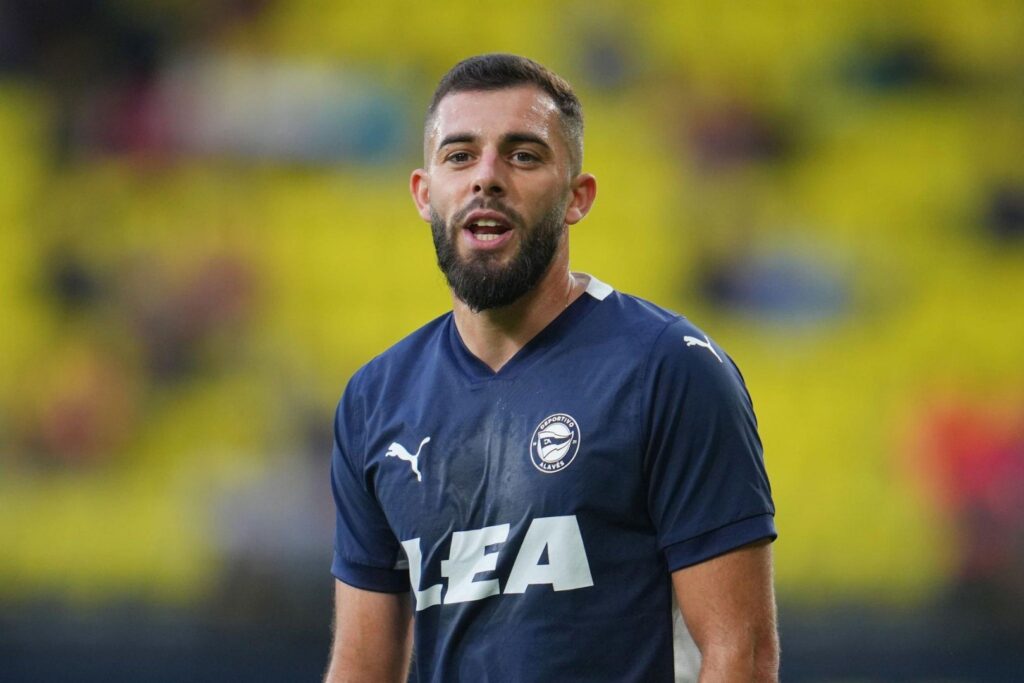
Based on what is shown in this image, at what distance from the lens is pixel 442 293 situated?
5965 millimetres

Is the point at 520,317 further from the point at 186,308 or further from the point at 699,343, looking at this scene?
the point at 186,308

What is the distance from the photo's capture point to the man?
2.00 meters

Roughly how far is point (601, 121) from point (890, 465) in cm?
183

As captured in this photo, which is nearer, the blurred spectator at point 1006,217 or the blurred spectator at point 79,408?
the blurred spectator at point 79,408

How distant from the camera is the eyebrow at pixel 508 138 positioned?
217cm

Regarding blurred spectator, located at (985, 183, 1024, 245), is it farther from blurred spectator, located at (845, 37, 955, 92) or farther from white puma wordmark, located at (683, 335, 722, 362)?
white puma wordmark, located at (683, 335, 722, 362)

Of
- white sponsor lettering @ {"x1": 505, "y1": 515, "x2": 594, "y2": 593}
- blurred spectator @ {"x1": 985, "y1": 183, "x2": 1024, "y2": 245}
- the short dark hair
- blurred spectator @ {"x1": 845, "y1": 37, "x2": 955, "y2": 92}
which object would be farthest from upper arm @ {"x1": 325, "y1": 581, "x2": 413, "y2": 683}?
blurred spectator @ {"x1": 845, "y1": 37, "x2": 955, "y2": 92}

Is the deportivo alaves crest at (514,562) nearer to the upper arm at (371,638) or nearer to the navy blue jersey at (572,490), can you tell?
the navy blue jersey at (572,490)

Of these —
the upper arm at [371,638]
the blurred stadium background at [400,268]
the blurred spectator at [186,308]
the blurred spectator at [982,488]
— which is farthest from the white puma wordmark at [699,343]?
the blurred spectator at [186,308]

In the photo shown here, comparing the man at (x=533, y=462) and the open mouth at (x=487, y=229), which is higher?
the open mouth at (x=487, y=229)

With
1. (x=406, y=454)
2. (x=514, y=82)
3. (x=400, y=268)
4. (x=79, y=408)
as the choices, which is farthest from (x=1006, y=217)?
(x=406, y=454)

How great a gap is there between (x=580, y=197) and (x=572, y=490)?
497 millimetres

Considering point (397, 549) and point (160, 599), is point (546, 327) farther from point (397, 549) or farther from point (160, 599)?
point (160, 599)

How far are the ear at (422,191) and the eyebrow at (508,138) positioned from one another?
0.09 meters
